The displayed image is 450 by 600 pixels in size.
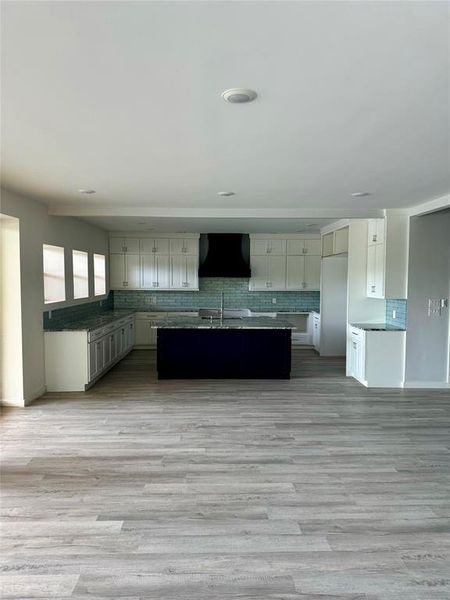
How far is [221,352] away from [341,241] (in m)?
3.27

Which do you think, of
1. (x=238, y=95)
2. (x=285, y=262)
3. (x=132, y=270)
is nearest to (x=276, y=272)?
(x=285, y=262)

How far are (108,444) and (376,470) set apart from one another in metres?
2.45

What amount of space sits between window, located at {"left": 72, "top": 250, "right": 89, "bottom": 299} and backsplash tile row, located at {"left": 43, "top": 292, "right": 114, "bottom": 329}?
0.22 meters

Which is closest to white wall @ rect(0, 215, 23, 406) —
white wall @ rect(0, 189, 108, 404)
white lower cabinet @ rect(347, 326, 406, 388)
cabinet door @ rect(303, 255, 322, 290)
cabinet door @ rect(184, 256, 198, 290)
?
white wall @ rect(0, 189, 108, 404)

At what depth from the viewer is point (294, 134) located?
2.50m

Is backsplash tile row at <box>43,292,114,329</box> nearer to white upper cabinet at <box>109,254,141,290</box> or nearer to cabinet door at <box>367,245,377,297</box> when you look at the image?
white upper cabinet at <box>109,254,141,290</box>

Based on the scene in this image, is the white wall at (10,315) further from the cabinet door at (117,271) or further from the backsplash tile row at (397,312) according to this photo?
the backsplash tile row at (397,312)

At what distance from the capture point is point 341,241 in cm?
718

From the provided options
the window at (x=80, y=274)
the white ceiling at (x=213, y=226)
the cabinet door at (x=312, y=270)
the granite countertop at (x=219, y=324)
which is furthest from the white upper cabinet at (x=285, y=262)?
the window at (x=80, y=274)

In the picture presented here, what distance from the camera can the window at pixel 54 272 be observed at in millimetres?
5539

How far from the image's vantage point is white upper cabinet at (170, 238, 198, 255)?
27.6 ft

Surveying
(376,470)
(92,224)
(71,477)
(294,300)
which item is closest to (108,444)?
(71,477)

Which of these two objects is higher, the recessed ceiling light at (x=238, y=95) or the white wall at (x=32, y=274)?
the recessed ceiling light at (x=238, y=95)

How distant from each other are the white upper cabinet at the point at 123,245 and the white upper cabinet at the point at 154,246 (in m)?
0.13
